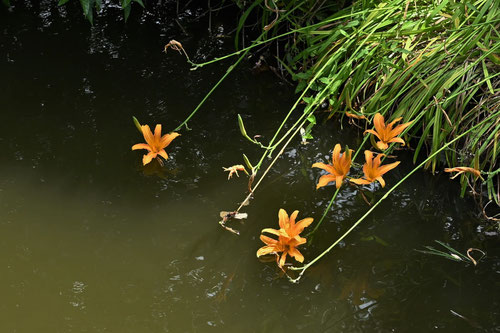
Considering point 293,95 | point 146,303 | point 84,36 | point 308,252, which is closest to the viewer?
point 146,303

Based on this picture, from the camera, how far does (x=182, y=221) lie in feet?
5.76

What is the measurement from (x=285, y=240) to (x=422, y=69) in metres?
0.77

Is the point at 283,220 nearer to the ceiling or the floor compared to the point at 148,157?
nearer to the floor

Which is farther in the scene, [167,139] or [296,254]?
[167,139]

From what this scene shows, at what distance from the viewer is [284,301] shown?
1560 mm

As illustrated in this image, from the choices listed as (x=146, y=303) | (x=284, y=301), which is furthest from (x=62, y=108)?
(x=284, y=301)

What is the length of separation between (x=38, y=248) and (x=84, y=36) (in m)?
1.09

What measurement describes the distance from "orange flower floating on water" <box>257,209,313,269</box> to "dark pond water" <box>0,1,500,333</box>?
0.06 metres

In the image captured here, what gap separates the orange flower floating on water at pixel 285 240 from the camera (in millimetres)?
1595

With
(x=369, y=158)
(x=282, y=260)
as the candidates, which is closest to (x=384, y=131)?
(x=369, y=158)

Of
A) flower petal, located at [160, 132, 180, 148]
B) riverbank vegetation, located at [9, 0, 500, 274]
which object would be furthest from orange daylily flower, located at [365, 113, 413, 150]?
flower petal, located at [160, 132, 180, 148]

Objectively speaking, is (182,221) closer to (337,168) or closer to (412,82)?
(337,168)

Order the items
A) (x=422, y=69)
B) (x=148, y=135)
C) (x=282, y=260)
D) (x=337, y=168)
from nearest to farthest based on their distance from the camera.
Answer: (x=282, y=260), (x=337, y=168), (x=148, y=135), (x=422, y=69)

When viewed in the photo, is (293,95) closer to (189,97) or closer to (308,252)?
(189,97)
